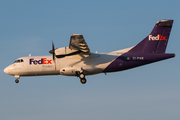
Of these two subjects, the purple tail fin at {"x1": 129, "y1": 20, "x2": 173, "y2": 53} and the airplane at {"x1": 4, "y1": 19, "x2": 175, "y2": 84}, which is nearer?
the airplane at {"x1": 4, "y1": 19, "x2": 175, "y2": 84}

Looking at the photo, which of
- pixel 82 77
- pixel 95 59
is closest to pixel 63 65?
pixel 82 77

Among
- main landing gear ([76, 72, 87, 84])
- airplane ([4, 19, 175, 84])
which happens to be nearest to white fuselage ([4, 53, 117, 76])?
airplane ([4, 19, 175, 84])

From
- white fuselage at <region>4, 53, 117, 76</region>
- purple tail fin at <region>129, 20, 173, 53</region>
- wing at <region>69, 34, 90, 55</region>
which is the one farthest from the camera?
purple tail fin at <region>129, 20, 173, 53</region>

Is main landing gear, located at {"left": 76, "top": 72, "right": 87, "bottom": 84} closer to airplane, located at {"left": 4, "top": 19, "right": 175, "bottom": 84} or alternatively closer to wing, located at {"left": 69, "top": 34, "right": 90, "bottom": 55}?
airplane, located at {"left": 4, "top": 19, "right": 175, "bottom": 84}

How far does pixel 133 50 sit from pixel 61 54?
800cm

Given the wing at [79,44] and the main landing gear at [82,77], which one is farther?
the main landing gear at [82,77]

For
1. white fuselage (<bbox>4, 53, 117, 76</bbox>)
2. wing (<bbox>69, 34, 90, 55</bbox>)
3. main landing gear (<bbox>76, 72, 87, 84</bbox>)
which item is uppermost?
wing (<bbox>69, 34, 90, 55</bbox>)

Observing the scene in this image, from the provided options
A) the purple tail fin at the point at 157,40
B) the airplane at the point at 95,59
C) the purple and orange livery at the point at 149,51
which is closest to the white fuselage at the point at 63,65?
the airplane at the point at 95,59

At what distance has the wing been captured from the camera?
30.2 metres

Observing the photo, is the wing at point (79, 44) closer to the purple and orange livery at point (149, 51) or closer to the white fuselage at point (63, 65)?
the white fuselage at point (63, 65)

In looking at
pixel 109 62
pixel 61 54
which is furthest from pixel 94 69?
pixel 61 54

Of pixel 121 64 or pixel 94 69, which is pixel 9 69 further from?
A: pixel 121 64

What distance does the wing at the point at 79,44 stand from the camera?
99.2ft

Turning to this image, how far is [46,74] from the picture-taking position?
3459 centimetres
